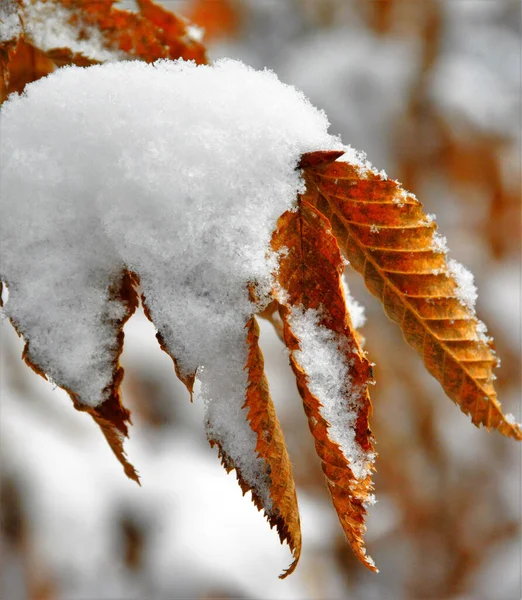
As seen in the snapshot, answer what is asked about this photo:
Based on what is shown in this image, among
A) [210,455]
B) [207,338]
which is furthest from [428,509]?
[207,338]

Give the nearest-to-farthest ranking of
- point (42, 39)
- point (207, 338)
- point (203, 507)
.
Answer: point (207, 338), point (42, 39), point (203, 507)

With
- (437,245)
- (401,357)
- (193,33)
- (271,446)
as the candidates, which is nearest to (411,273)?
(437,245)

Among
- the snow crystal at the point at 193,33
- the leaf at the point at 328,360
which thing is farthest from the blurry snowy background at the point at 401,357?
the leaf at the point at 328,360

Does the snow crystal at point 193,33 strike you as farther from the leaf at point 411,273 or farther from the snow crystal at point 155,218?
the leaf at point 411,273

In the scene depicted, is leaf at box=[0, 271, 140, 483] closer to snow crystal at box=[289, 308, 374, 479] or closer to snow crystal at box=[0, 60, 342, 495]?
snow crystal at box=[0, 60, 342, 495]

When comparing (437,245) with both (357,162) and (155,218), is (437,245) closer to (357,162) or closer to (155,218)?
(357,162)

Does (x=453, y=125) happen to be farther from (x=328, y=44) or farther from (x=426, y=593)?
(x=426, y=593)
